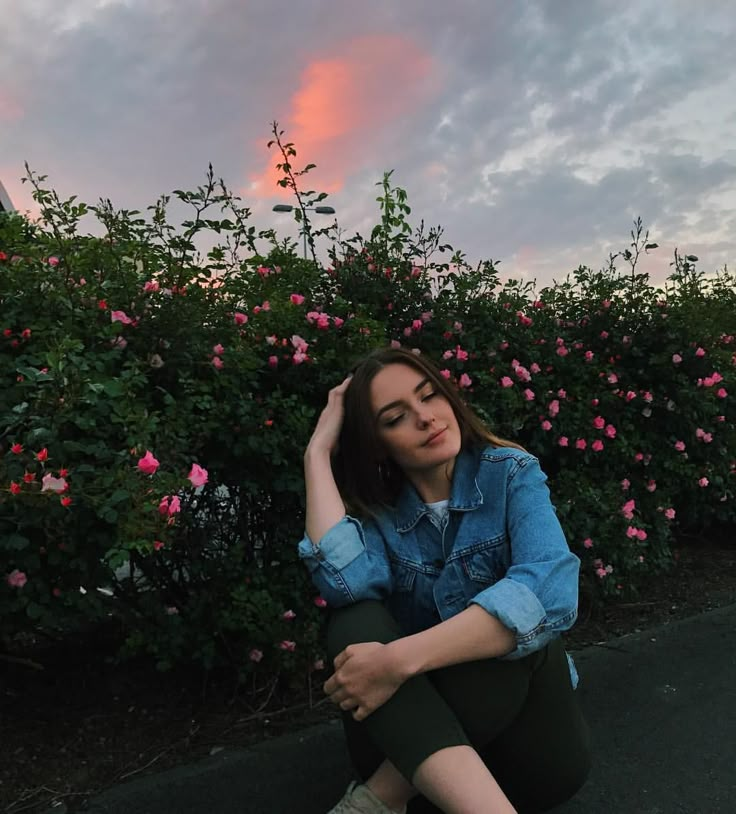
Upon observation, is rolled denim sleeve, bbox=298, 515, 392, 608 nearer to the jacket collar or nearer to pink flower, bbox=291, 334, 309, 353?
the jacket collar

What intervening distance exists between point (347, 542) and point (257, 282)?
1.46 metres

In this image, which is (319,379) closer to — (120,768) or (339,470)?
(339,470)

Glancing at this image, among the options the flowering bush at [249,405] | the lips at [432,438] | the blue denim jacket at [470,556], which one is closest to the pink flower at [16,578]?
the flowering bush at [249,405]

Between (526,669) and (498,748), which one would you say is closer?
(526,669)

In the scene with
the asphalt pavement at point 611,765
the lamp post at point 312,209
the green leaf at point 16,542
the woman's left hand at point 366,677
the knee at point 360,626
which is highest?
the lamp post at point 312,209

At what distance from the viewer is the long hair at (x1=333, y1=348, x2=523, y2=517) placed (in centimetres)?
180

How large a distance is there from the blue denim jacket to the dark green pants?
3.4 inches

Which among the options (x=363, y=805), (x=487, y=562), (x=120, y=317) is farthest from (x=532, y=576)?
(x=120, y=317)

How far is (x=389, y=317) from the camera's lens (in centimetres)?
337

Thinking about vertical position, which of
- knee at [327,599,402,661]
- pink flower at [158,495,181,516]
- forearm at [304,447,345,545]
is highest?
pink flower at [158,495,181,516]

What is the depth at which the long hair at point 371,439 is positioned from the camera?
1.80 m

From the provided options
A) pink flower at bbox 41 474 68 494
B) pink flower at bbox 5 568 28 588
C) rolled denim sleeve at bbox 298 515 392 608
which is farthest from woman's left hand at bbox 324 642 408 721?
pink flower at bbox 5 568 28 588

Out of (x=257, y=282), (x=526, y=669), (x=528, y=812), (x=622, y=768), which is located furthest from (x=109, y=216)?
(x=622, y=768)

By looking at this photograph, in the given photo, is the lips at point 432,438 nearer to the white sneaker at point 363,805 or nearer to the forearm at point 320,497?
the forearm at point 320,497
